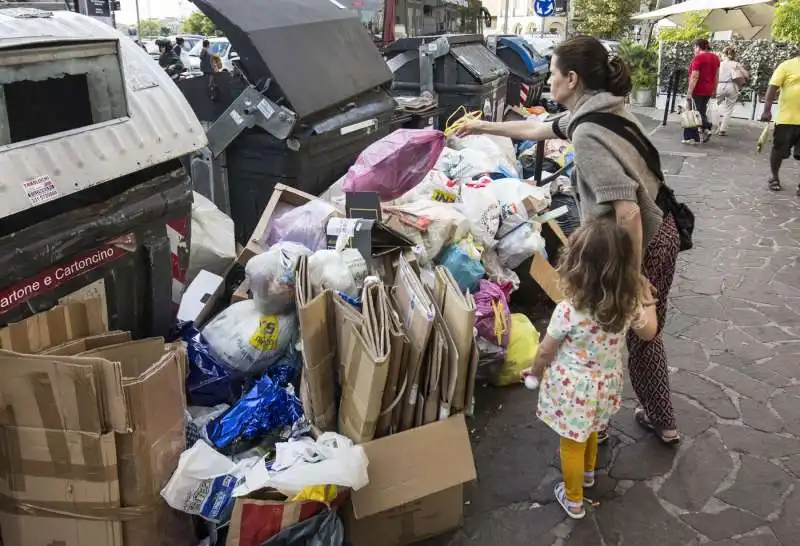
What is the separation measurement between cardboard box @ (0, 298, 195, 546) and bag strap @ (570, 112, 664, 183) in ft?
5.67

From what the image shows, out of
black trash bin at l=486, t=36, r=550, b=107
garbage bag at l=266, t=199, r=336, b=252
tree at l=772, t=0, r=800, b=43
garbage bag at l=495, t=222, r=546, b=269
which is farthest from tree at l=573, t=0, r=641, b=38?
garbage bag at l=266, t=199, r=336, b=252

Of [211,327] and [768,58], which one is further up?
[768,58]

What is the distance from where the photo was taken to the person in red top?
10820 mm

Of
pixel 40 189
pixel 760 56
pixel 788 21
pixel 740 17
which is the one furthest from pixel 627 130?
pixel 740 17

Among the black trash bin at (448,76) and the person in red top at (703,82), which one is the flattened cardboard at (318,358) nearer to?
the black trash bin at (448,76)

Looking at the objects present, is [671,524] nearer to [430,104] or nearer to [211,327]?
[211,327]

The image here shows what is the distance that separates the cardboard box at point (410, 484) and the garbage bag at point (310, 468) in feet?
0.30

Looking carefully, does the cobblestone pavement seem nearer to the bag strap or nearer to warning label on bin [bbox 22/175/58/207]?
the bag strap

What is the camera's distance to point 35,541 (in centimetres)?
213

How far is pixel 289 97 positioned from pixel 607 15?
26869mm

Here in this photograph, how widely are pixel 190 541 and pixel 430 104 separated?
181 inches

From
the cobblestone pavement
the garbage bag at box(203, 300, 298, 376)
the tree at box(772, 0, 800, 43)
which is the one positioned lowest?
the cobblestone pavement

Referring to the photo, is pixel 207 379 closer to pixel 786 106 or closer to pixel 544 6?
pixel 786 106

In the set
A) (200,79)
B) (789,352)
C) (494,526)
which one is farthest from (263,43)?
(789,352)
